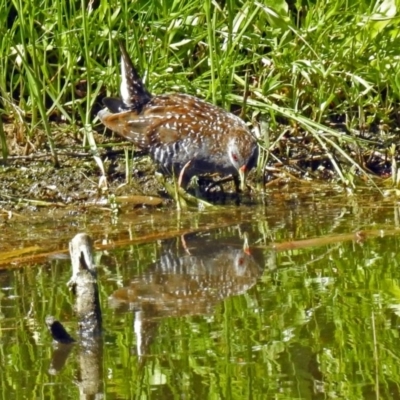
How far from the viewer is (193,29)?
23.6 ft

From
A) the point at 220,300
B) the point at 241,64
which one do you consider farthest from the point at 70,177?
the point at 220,300

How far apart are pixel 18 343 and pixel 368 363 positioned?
3.86 feet

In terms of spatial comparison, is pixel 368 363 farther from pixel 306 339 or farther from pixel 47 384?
pixel 47 384

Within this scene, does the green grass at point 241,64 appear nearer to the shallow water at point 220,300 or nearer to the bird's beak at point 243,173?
the bird's beak at point 243,173

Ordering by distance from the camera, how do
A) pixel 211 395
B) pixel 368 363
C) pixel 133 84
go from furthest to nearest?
1. pixel 133 84
2. pixel 368 363
3. pixel 211 395

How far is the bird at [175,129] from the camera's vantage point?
265 inches

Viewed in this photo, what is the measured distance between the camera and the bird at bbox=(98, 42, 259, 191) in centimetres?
673

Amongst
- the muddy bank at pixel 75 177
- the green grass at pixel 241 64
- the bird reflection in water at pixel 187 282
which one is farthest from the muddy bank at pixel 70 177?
the bird reflection in water at pixel 187 282

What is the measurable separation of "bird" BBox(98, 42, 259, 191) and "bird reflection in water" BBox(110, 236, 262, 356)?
1.12 metres

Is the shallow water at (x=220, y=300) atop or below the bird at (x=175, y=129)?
below

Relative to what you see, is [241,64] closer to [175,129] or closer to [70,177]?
[175,129]

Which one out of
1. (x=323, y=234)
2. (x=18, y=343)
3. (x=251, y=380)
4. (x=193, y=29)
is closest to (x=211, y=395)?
(x=251, y=380)

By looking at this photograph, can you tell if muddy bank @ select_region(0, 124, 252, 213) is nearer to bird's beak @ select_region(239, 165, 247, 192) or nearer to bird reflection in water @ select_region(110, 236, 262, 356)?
bird's beak @ select_region(239, 165, 247, 192)

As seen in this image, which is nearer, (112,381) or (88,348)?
(112,381)
